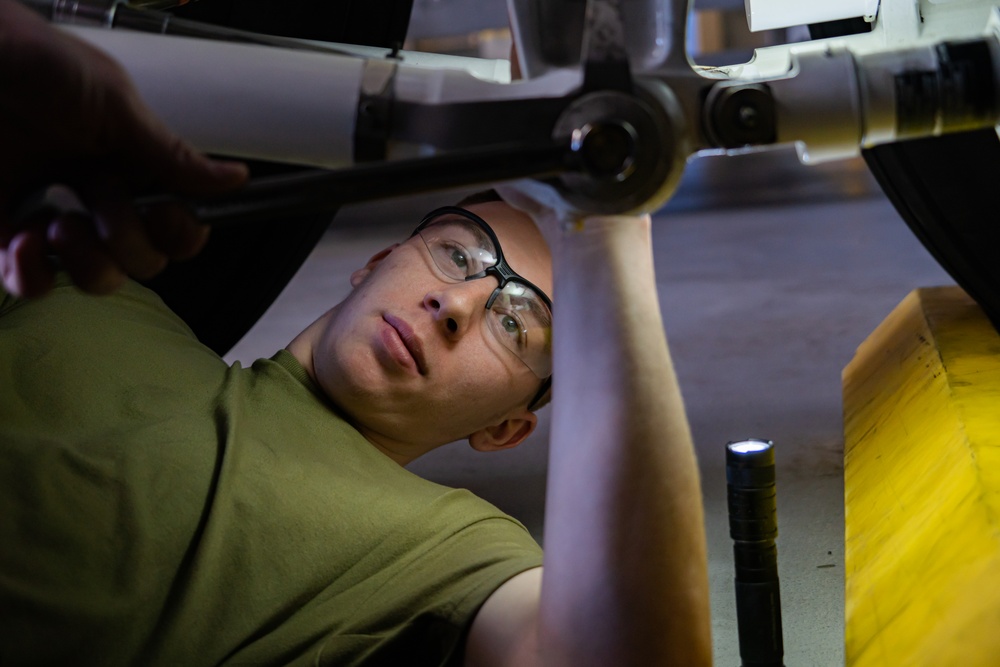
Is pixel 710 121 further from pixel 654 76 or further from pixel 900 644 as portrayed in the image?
pixel 900 644

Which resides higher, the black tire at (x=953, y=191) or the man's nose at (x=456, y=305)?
the black tire at (x=953, y=191)

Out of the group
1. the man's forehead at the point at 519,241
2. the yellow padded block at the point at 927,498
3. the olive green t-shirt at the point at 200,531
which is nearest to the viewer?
the yellow padded block at the point at 927,498

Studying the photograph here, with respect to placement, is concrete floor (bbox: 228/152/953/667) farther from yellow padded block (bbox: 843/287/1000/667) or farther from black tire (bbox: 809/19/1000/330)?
black tire (bbox: 809/19/1000/330)

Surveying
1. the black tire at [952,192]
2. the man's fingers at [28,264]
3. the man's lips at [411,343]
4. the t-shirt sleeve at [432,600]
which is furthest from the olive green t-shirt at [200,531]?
the black tire at [952,192]

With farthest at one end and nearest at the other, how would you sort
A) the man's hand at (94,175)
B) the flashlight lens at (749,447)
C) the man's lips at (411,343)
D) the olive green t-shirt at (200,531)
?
the man's lips at (411,343) < the flashlight lens at (749,447) < the olive green t-shirt at (200,531) < the man's hand at (94,175)

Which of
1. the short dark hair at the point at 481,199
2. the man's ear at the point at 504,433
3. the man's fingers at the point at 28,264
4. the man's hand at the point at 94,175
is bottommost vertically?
the man's ear at the point at 504,433

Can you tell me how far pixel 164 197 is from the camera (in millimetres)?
564

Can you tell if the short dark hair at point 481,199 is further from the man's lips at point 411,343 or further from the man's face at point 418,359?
the man's lips at point 411,343

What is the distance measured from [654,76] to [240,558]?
58cm

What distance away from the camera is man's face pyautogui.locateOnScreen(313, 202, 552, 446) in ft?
3.90

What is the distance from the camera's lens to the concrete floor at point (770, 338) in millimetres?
1238

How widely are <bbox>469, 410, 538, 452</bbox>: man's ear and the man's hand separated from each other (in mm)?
822

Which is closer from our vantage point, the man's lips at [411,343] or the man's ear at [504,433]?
the man's lips at [411,343]

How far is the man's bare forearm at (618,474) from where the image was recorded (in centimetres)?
75
